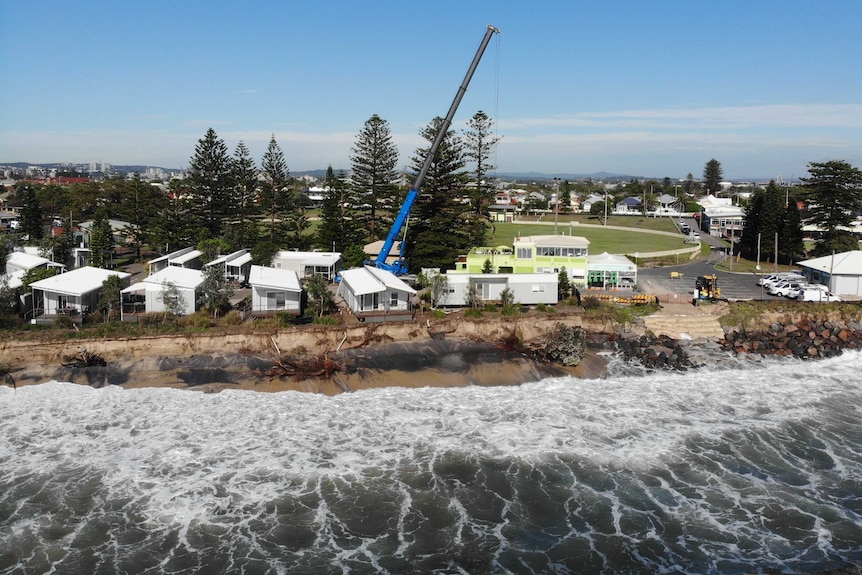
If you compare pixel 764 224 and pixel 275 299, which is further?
pixel 764 224

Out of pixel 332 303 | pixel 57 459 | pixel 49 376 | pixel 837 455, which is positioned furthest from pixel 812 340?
pixel 49 376

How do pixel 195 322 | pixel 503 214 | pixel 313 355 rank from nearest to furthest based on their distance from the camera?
pixel 313 355, pixel 195 322, pixel 503 214

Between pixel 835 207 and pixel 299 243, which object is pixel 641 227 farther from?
pixel 299 243

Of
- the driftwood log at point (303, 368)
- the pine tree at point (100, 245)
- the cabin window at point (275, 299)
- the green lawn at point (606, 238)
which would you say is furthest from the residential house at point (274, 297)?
the green lawn at point (606, 238)

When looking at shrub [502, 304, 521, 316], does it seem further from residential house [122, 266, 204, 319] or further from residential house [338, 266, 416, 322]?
residential house [122, 266, 204, 319]

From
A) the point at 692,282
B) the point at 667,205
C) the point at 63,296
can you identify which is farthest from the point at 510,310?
the point at 667,205

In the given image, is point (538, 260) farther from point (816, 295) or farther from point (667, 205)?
point (667, 205)

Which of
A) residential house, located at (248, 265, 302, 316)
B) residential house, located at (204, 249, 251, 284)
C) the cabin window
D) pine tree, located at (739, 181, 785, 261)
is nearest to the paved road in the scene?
pine tree, located at (739, 181, 785, 261)

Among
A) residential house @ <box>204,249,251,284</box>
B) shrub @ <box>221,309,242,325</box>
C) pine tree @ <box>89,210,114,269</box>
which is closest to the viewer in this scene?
shrub @ <box>221,309,242,325</box>
